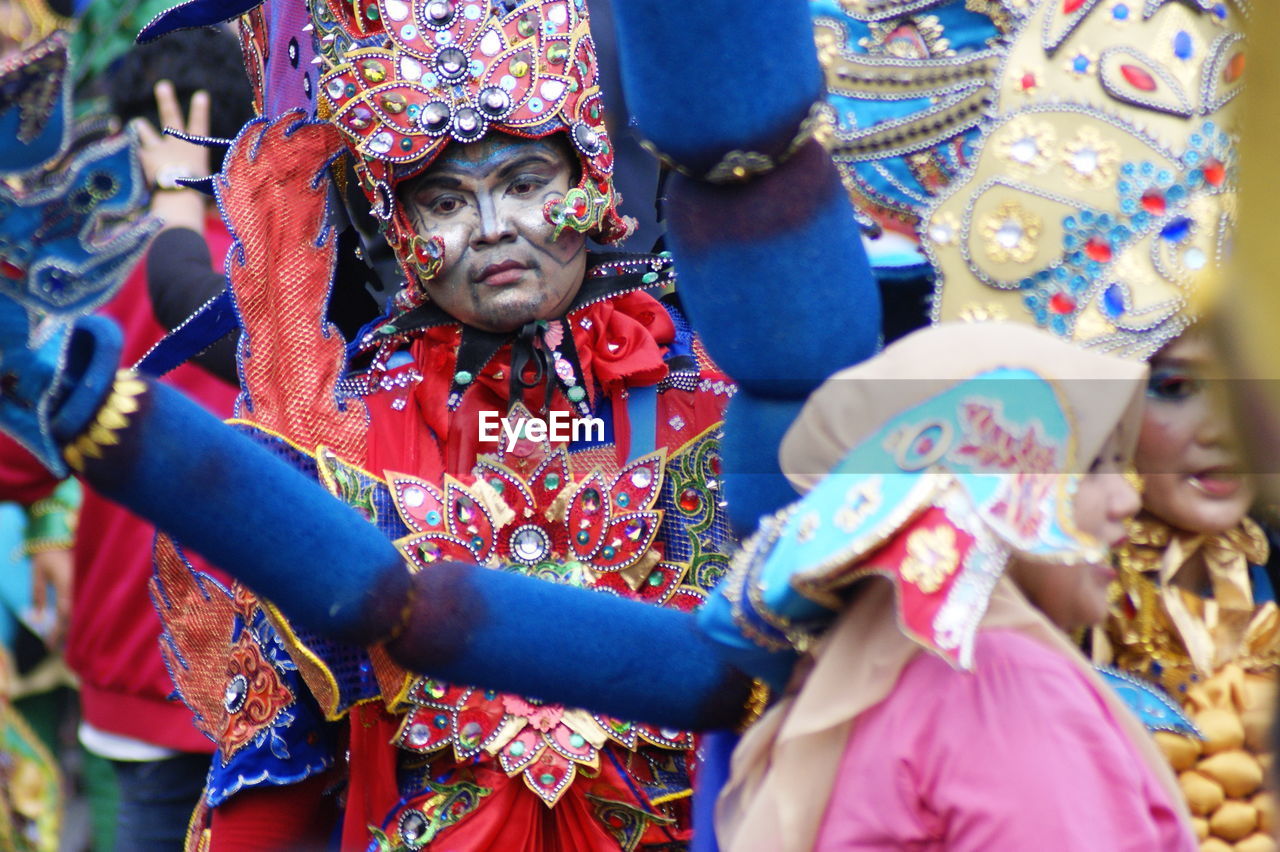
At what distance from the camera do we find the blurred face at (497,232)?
299cm

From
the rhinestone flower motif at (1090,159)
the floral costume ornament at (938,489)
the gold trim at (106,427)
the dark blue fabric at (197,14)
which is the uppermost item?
the gold trim at (106,427)

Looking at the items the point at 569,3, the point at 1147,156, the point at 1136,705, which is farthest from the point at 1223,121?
the point at 569,3

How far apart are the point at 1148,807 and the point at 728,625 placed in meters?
0.46

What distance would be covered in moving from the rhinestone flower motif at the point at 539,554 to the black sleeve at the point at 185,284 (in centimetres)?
78

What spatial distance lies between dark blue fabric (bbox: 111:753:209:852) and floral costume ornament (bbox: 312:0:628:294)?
1.28 m

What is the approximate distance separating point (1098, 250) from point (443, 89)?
1.12 metres

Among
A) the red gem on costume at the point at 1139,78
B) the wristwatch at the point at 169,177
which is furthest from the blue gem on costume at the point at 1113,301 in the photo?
the wristwatch at the point at 169,177

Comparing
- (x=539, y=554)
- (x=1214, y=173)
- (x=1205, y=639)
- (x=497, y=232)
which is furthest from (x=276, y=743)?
(x=1214, y=173)

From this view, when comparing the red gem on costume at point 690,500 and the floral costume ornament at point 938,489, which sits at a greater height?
the floral costume ornament at point 938,489

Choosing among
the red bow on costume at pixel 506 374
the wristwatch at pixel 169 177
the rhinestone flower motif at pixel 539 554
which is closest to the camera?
the rhinestone flower motif at pixel 539 554

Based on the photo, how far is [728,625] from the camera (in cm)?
189

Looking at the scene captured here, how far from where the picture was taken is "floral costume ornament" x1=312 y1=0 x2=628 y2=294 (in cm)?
299

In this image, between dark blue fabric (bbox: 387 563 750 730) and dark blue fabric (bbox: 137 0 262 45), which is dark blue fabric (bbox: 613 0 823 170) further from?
dark blue fabric (bbox: 137 0 262 45)

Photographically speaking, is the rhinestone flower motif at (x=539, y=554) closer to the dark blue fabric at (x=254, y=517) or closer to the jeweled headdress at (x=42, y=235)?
the dark blue fabric at (x=254, y=517)
